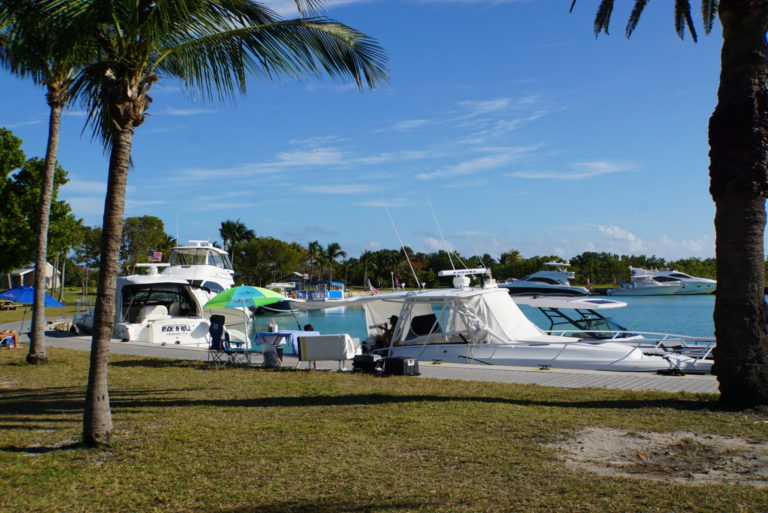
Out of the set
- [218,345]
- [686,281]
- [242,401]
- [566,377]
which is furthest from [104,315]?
[686,281]

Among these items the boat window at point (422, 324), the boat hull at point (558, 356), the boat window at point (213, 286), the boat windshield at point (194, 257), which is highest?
the boat windshield at point (194, 257)

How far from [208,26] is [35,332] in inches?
389

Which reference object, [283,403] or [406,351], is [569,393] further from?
[406,351]

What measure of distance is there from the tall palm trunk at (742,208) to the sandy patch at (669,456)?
1.90m

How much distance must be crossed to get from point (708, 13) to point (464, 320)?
864 cm

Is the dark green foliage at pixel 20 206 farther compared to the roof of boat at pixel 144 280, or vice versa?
the dark green foliage at pixel 20 206

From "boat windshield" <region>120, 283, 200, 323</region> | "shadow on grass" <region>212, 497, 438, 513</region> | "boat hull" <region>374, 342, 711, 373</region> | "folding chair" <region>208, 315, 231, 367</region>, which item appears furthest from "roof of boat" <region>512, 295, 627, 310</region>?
"boat windshield" <region>120, 283, 200, 323</region>

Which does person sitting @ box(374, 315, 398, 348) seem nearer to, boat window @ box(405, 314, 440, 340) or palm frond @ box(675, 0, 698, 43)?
boat window @ box(405, 314, 440, 340)

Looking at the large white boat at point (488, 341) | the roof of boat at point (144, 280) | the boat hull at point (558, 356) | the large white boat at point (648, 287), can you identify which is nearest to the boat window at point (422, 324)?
the large white boat at point (488, 341)

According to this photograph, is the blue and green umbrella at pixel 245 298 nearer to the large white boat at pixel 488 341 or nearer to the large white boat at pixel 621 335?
the large white boat at pixel 488 341

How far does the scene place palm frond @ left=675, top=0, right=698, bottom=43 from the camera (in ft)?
37.4

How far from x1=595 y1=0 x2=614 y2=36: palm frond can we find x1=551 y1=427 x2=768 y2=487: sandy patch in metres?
8.40

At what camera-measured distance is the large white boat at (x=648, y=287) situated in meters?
84.8

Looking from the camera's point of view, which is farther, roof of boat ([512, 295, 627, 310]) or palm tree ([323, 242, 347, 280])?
palm tree ([323, 242, 347, 280])
